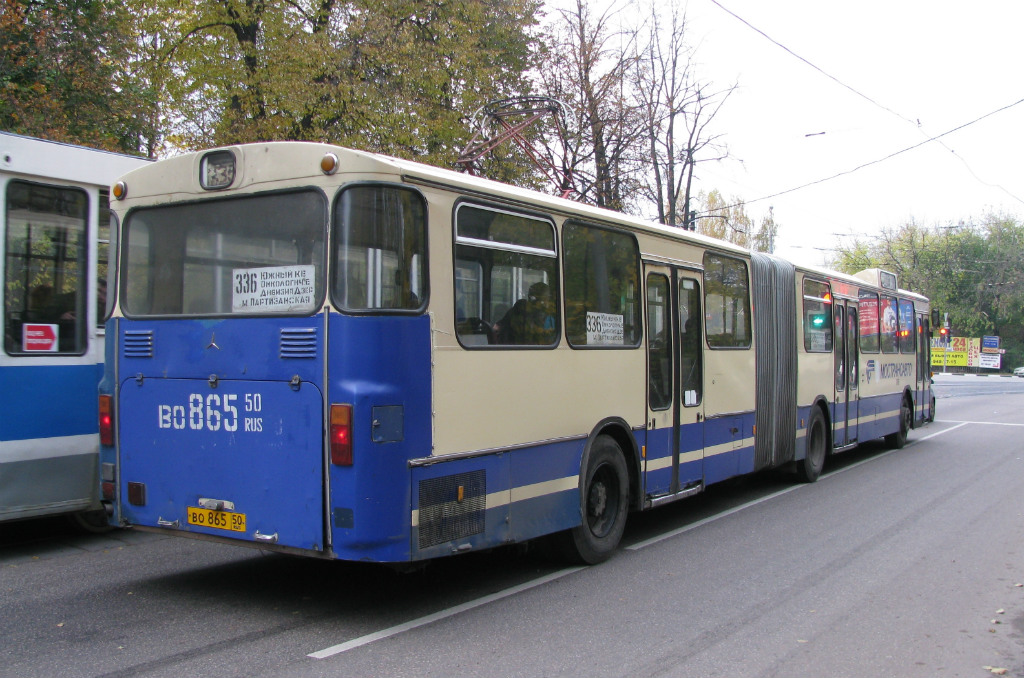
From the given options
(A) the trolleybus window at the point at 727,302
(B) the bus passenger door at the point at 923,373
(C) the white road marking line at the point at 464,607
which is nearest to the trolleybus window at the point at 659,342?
(A) the trolleybus window at the point at 727,302

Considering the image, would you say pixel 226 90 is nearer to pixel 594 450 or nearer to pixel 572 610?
pixel 594 450

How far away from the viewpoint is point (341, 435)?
5398 mm

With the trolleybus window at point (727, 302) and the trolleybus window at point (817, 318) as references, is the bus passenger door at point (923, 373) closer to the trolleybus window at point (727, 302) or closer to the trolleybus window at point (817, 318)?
the trolleybus window at point (817, 318)

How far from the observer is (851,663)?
17.4 ft

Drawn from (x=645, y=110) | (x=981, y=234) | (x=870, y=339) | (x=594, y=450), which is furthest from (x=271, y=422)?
(x=981, y=234)

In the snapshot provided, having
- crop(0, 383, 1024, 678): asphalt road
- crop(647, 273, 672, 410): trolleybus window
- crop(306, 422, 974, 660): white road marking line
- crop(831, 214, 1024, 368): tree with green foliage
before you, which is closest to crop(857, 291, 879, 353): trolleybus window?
crop(0, 383, 1024, 678): asphalt road

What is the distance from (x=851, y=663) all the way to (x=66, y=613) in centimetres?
504

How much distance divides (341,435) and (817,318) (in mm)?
9785

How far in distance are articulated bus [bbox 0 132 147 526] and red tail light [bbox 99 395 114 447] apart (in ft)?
4.16

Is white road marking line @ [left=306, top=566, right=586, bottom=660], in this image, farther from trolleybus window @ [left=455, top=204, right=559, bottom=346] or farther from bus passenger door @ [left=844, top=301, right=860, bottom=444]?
bus passenger door @ [left=844, top=301, right=860, bottom=444]

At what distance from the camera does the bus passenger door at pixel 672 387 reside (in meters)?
8.53

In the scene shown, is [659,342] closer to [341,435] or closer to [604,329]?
[604,329]

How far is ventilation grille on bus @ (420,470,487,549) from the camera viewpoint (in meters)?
5.68

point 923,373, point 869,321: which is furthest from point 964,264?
point 869,321
